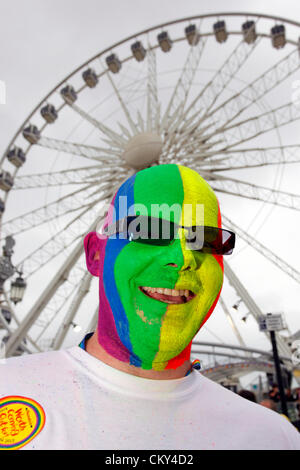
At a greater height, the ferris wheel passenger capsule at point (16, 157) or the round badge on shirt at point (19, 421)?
the ferris wheel passenger capsule at point (16, 157)

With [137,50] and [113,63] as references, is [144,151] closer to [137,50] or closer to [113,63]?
[113,63]

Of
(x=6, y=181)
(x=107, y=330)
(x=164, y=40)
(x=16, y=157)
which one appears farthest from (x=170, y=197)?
(x=164, y=40)

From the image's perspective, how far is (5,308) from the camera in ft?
44.2

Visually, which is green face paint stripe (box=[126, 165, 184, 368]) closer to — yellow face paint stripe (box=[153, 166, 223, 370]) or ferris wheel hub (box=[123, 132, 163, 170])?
yellow face paint stripe (box=[153, 166, 223, 370])

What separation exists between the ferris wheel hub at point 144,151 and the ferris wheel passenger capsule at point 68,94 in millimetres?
5639

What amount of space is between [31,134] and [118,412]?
50.5 ft

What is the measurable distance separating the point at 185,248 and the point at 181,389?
0.59m

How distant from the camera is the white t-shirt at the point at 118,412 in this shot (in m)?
1.13

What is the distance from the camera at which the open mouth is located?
136cm

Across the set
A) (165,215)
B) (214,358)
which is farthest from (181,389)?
(214,358)

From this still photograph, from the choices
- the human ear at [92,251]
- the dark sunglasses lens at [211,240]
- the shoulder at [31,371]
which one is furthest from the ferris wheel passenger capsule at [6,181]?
the dark sunglasses lens at [211,240]

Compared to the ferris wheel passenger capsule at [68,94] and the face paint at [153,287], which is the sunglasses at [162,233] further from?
the ferris wheel passenger capsule at [68,94]

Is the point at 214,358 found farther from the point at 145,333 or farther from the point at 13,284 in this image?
the point at 145,333

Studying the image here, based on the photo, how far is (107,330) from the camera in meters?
1.45
